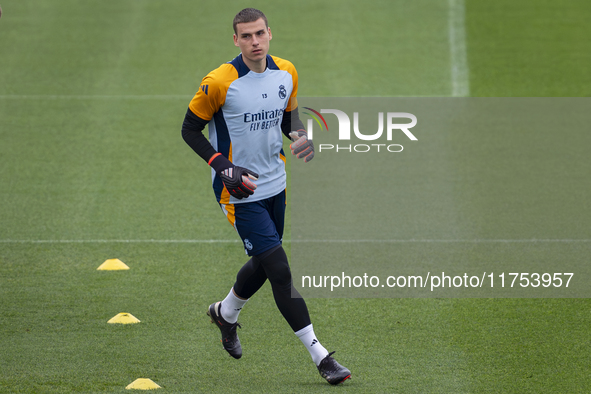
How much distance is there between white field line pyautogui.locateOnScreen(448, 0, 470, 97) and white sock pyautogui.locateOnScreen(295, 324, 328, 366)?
7585mm

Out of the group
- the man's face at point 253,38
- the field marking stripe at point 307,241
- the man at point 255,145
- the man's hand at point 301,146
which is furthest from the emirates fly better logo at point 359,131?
the man's face at point 253,38

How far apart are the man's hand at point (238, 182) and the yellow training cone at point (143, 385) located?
1.13 m

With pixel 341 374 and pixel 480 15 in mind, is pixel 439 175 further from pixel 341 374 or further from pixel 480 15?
pixel 480 15

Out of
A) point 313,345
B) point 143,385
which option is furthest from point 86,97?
point 313,345

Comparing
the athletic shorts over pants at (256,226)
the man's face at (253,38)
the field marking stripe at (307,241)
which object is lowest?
the field marking stripe at (307,241)

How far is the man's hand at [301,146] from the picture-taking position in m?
4.46

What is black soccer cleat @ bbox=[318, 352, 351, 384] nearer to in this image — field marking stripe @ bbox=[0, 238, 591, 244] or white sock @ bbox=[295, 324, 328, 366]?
white sock @ bbox=[295, 324, 328, 366]

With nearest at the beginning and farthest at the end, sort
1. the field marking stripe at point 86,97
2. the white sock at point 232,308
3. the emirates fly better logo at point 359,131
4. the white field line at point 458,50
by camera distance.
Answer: the white sock at point 232,308 → the emirates fly better logo at point 359,131 → the field marking stripe at point 86,97 → the white field line at point 458,50

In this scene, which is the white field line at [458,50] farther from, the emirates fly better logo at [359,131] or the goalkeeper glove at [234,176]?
the goalkeeper glove at [234,176]

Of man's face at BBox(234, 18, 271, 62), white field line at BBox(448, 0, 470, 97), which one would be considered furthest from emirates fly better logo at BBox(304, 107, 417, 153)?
white field line at BBox(448, 0, 470, 97)

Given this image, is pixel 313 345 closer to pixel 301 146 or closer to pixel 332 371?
pixel 332 371

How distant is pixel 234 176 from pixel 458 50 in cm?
930

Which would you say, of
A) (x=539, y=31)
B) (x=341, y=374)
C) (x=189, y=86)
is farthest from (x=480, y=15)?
(x=341, y=374)

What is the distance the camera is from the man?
13.8ft
